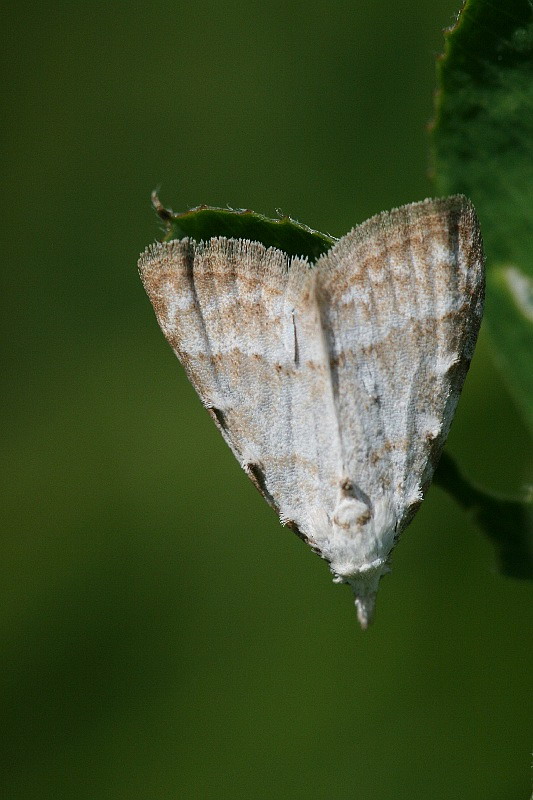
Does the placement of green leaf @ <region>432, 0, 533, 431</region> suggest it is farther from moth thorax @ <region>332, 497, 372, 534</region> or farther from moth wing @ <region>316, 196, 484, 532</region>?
moth thorax @ <region>332, 497, 372, 534</region>

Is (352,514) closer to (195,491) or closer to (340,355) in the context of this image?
(340,355)

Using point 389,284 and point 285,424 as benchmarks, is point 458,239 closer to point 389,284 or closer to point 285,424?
point 389,284

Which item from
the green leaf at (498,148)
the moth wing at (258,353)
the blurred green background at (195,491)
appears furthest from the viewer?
the blurred green background at (195,491)

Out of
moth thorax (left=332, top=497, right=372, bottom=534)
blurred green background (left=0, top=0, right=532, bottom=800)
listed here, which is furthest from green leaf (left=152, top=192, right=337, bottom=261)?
blurred green background (left=0, top=0, right=532, bottom=800)

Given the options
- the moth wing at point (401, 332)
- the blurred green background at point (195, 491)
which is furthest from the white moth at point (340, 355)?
the blurred green background at point (195, 491)

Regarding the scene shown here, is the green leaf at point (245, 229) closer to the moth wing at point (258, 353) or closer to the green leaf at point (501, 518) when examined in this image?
the moth wing at point (258, 353)

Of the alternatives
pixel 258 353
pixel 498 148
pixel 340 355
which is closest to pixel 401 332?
pixel 340 355

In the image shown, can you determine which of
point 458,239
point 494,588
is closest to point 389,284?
point 458,239
